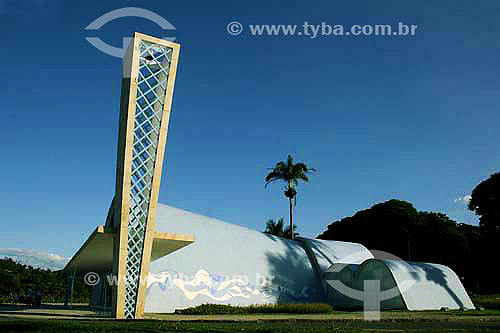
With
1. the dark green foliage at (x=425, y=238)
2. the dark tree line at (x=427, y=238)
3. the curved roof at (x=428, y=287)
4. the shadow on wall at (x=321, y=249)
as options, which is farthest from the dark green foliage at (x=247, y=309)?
the dark tree line at (x=427, y=238)

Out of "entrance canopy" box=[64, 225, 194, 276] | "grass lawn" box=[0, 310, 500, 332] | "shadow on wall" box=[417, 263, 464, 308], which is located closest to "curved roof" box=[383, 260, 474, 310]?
"shadow on wall" box=[417, 263, 464, 308]

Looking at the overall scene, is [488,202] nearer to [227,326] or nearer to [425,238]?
[425,238]

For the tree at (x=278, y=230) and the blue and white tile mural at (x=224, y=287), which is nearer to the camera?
the blue and white tile mural at (x=224, y=287)

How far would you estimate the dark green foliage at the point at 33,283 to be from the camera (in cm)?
5669

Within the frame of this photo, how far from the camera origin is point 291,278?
1320 inches

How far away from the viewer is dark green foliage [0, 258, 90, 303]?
56688 mm

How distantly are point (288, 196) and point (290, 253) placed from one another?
512 inches

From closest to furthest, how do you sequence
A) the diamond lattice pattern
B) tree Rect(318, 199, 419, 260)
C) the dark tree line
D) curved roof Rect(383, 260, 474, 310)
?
the diamond lattice pattern, curved roof Rect(383, 260, 474, 310), the dark tree line, tree Rect(318, 199, 419, 260)

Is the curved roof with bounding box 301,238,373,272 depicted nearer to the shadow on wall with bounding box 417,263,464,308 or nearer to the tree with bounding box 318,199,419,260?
the shadow on wall with bounding box 417,263,464,308

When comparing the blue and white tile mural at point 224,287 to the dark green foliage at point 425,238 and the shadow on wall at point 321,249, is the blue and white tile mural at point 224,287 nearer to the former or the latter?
the shadow on wall at point 321,249

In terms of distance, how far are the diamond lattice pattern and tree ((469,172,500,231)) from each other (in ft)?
97.2

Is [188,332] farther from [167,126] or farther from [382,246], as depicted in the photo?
[382,246]

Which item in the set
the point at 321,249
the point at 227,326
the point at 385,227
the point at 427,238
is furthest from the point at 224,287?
the point at 427,238

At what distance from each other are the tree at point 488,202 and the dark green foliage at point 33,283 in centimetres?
4068
